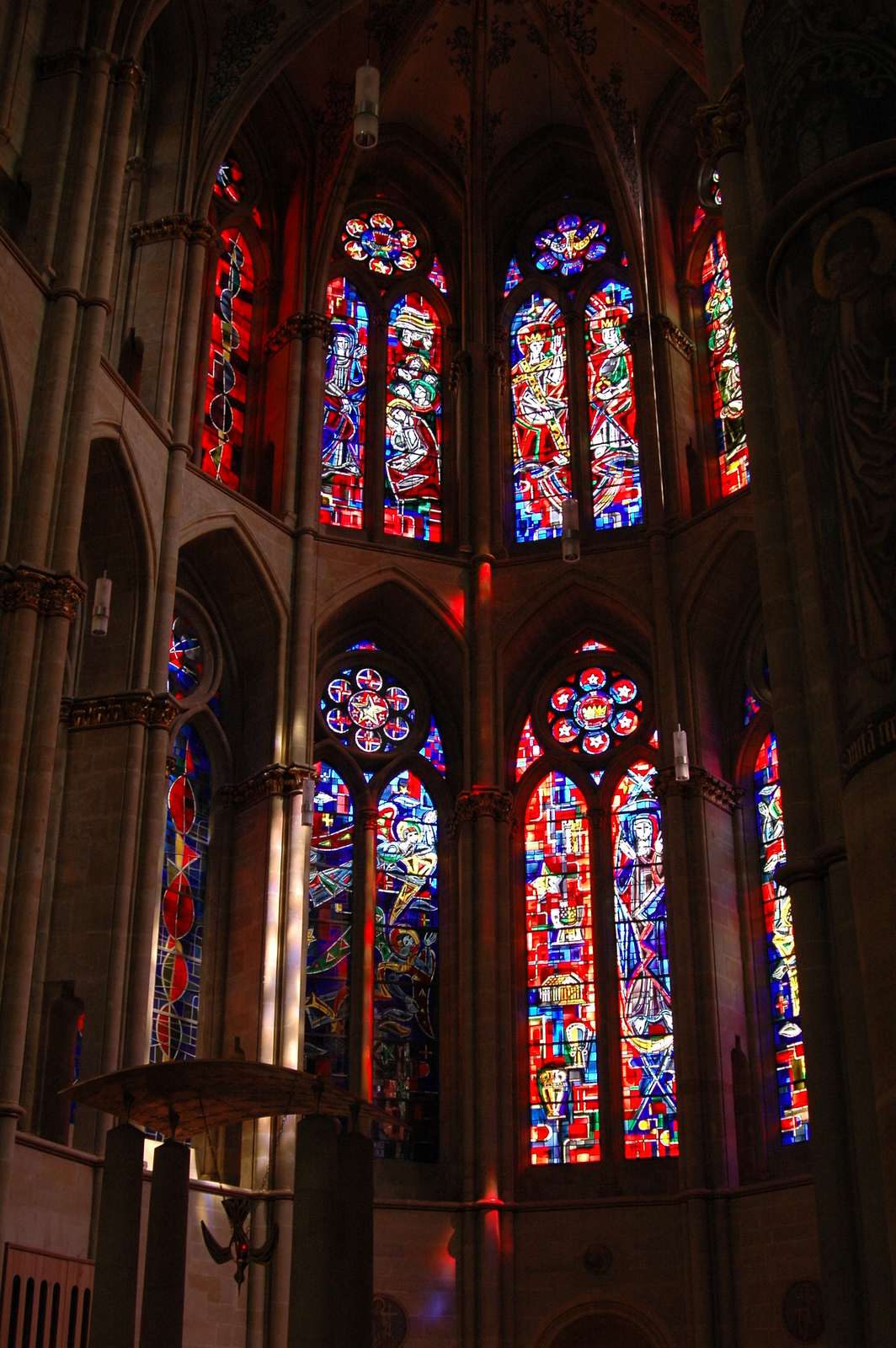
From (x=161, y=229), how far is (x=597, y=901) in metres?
8.84

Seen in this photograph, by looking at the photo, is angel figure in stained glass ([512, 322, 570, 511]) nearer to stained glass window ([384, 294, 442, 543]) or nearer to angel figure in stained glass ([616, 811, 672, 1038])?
stained glass window ([384, 294, 442, 543])

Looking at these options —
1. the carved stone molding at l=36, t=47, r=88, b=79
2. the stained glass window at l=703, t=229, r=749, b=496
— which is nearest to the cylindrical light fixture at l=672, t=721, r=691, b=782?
the stained glass window at l=703, t=229, r=749, b=496

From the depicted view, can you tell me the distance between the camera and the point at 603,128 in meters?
21.3

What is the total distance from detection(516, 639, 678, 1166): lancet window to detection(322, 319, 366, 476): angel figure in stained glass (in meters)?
3.78

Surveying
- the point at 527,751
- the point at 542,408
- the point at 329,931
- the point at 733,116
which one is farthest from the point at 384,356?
the point at 733,116

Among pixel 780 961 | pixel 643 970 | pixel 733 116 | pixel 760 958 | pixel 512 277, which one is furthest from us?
pixel 512 277

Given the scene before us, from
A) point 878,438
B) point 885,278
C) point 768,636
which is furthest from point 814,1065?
point 885,278

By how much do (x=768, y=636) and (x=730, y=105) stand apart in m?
3.75

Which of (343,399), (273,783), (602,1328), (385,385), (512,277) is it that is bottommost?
(602,1328)

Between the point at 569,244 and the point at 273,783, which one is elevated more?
the point at 569,244

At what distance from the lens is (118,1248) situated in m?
11.0

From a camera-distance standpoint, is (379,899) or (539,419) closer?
(379,899)

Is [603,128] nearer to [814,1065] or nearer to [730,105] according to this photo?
[730,105]

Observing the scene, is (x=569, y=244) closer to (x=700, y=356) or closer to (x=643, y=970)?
(x=700, y=356)
